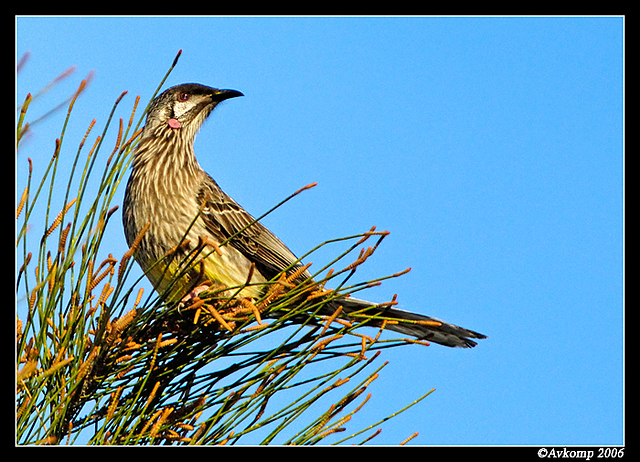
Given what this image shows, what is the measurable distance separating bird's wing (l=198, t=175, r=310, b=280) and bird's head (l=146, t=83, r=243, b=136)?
65 cm

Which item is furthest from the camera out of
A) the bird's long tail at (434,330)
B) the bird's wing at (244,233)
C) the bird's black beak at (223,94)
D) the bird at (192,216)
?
the bird's black beak at (223,94)

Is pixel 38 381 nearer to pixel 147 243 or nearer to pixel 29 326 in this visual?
pixel 29 326

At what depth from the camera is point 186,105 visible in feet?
17.2

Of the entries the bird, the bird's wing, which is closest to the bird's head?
the bird

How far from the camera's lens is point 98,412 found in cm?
264

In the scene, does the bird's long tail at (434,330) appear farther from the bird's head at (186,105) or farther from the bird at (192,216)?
the bird's head at (186,105)

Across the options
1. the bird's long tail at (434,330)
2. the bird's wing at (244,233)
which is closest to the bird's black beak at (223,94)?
the bird's wing at (244,233)

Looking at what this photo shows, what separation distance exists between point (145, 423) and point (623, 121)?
2656 millimetres

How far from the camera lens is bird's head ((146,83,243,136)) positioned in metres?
5.19

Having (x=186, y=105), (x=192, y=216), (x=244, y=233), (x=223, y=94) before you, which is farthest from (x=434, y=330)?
(x=186, y=105)

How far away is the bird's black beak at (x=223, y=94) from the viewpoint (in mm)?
5109

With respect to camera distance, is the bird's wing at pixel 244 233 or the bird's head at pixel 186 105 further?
the bird's head at pixel 186 105

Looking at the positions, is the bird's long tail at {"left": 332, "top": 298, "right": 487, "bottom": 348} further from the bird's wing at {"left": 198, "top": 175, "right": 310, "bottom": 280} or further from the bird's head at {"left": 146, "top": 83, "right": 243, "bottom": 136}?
the bird's head at {"left": 146, "top": 83, "right": 243, "bottom": 136}

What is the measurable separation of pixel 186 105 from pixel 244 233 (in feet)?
4.77
